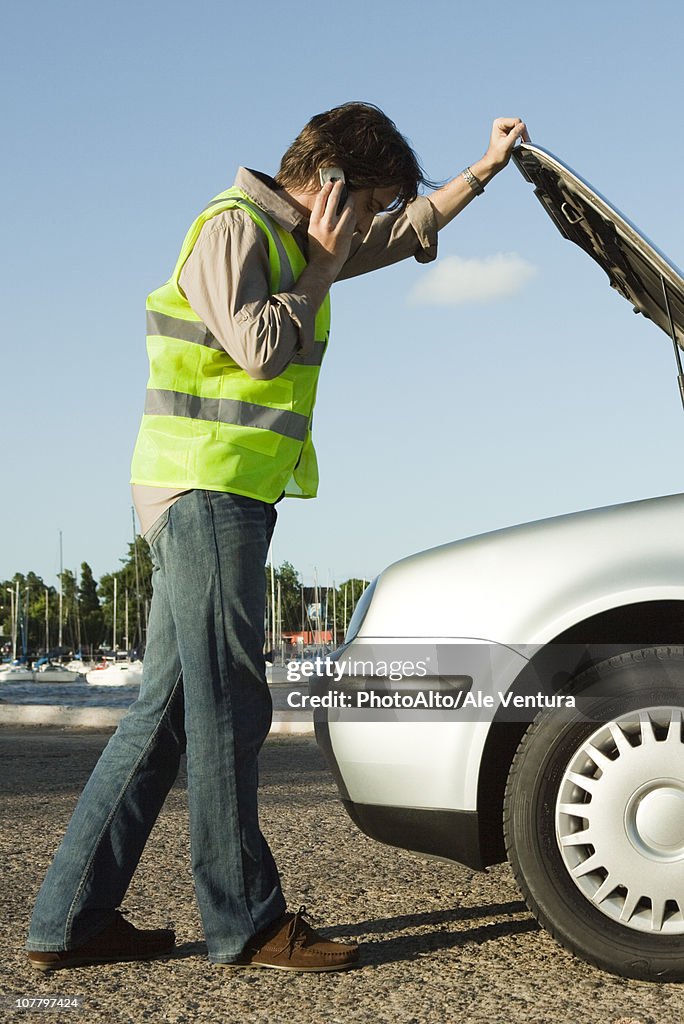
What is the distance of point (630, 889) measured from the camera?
2.65 metres

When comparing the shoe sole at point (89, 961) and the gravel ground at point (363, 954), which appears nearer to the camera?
the gravel ground at point (363, 954)

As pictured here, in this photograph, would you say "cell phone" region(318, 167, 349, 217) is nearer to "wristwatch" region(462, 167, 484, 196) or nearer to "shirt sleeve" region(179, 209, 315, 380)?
"shirt sleeve" region(179, 209, 315, 380)

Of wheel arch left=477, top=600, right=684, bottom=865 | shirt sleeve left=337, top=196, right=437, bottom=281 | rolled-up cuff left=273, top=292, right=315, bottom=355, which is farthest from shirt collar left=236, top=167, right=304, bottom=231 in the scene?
wheel arch left=477, top=600, right=684, bottom=865

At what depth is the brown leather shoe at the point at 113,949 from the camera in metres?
2.87

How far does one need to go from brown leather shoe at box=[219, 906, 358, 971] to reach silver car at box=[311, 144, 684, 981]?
0.99ft

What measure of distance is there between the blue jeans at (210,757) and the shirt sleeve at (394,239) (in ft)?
2.97

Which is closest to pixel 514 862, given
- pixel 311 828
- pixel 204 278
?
pixel 204 278

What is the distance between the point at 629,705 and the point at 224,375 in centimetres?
125

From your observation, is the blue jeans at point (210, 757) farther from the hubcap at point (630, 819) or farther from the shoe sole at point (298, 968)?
the hubcap at point (630, 819)

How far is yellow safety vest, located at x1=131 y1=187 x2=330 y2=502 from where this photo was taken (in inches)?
111

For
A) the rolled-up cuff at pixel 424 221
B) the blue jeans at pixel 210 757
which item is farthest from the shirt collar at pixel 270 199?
the blue jeans at pixel 210 757

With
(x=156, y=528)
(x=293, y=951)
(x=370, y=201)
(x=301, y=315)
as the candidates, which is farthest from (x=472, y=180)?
(x=293, y=951)

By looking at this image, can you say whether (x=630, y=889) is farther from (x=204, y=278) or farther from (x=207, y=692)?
(x=204, y=278)

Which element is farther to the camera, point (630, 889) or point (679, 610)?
point (679, 610)
